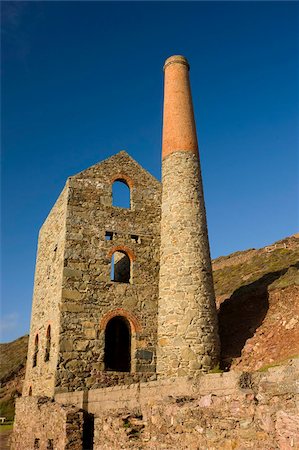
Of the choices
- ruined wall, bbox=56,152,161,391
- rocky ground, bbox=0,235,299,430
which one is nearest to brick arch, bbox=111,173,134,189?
ruined wall, bbox=56,152,161,391

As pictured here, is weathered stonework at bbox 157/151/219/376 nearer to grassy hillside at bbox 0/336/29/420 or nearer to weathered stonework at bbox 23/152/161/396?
weathered stonework at bbox 23/152/161/396

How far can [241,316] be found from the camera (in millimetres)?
16750

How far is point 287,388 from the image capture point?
7121 millimetres

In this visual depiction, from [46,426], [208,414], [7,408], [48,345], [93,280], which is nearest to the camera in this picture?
[208,414]

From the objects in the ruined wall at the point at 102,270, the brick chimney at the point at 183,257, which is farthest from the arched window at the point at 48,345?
the brick chimney at the point at 183,257

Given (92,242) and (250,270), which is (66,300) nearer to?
(92,242)

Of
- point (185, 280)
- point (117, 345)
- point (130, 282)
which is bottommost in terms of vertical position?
point (117, 345)

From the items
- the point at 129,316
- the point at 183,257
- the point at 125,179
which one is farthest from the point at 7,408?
the point at 183,257

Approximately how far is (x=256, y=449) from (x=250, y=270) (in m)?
19.9

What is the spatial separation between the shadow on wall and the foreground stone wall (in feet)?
14.8

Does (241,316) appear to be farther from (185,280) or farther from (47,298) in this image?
(47,298)

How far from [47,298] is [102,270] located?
2813 millimetres

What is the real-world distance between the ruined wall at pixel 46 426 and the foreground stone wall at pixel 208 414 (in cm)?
64

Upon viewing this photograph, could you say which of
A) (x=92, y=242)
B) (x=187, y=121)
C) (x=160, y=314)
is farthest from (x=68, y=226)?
(x=187, y=121)
